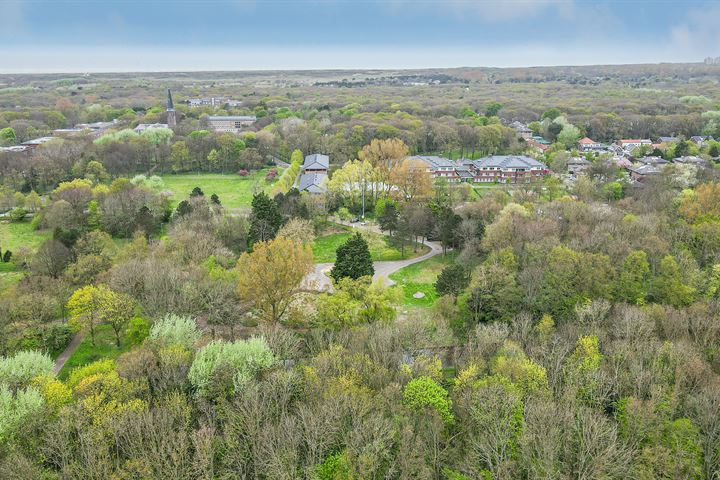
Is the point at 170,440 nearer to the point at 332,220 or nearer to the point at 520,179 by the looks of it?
the point at 332,220

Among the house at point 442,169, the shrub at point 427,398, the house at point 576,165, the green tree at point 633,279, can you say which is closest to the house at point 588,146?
the house at point 576,165

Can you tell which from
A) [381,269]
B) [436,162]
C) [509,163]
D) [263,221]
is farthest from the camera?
[436,162]

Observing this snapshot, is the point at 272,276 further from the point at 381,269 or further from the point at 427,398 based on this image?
the point at 381,269

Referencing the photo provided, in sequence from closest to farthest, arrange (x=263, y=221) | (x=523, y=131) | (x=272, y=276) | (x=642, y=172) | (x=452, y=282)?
(x=272, y=276) → (x=452, y=282) → (x=263, y=221) → (x=642, y=172) → (x=523, y=131)

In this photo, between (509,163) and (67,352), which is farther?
(509,163)

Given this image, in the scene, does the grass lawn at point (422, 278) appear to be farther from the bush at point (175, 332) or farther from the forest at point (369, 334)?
the bush at point (175, 332)

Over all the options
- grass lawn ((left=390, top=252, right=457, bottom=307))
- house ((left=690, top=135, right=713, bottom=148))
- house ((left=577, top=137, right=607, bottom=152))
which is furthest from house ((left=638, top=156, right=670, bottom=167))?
grass lawn ((left=390, top=252, right=457, bottom=307))

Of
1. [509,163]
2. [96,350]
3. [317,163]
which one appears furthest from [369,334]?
[509,163]

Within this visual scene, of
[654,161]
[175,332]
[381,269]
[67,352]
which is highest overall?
[654,161]

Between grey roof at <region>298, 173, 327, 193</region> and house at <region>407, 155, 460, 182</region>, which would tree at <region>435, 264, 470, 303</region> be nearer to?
grey roof at <region>298, 173, 327, 193</region>
